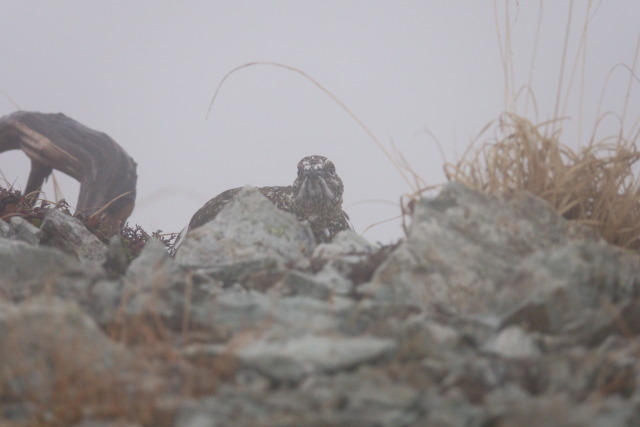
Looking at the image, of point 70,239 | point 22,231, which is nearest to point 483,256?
point 70,239

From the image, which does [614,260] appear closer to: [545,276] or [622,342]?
[545,276]

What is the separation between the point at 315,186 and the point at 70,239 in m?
3.18

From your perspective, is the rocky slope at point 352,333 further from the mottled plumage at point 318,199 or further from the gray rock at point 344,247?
the mottled plumage at point 318,199

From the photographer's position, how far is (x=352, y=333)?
3.24 metres

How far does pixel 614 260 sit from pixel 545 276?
14.5 inches

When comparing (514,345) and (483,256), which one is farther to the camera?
(483,256)

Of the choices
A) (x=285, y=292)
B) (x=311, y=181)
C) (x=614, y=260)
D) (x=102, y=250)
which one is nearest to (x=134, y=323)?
(x=285, y=292)

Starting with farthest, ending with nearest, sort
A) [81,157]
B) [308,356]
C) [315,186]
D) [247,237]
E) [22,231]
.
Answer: [81,157] < [315,186] < [22,231] < [247,237] < [308,356]

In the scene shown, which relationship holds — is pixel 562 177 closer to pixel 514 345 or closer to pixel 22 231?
pixel 514 345

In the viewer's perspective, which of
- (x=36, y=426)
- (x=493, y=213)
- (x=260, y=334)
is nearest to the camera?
(x=36, y=426)

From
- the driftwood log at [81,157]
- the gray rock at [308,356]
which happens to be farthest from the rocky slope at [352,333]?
the driftwood log at [81,157]

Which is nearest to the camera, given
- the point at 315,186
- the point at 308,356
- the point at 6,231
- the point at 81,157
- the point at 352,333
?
the point at 308,356

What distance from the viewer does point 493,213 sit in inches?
162

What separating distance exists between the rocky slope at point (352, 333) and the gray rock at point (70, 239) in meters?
3.44
